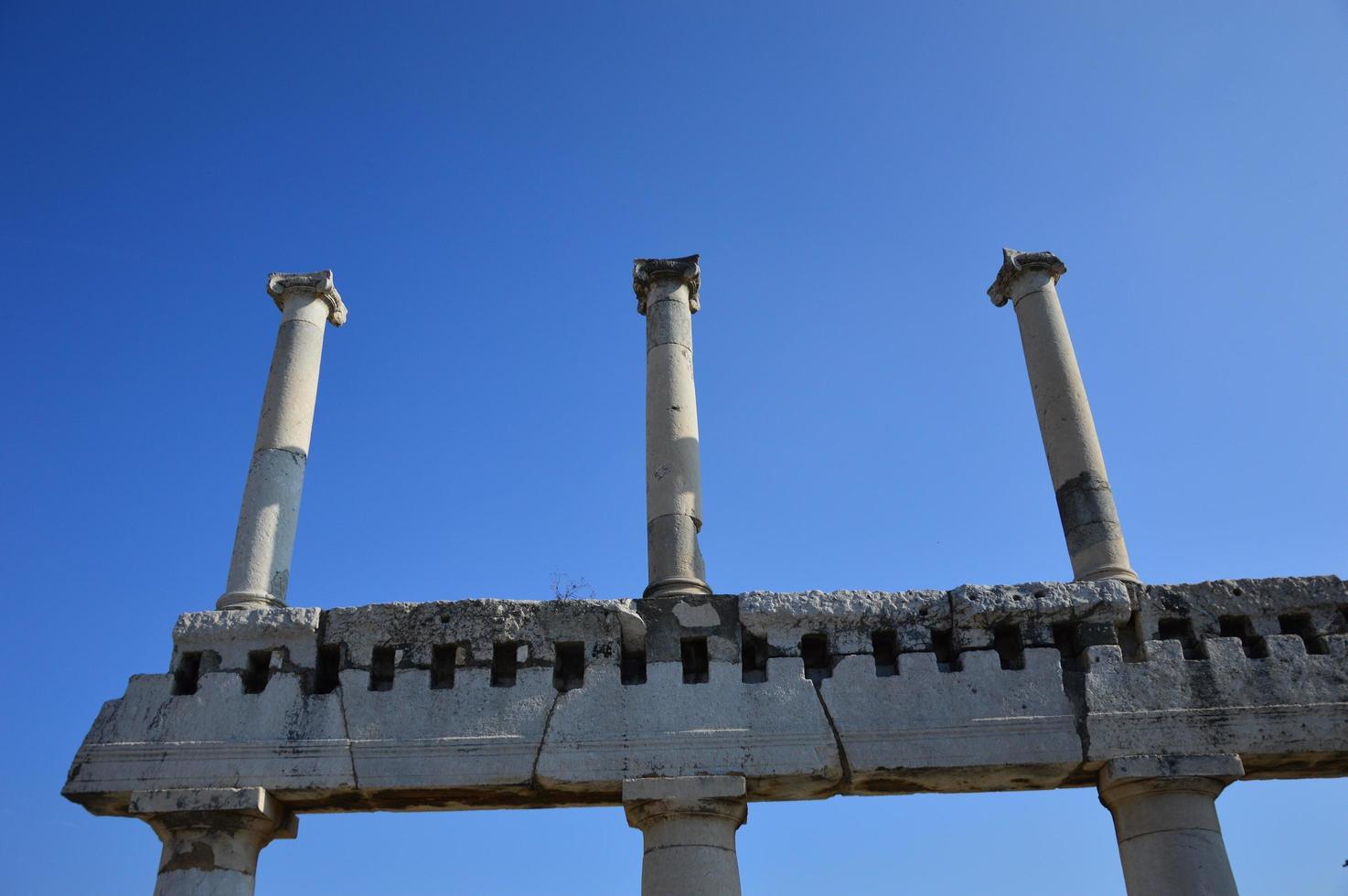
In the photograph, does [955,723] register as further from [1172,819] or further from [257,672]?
[257,672]

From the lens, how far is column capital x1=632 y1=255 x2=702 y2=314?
457 inches

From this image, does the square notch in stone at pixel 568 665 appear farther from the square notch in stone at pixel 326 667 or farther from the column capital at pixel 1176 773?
the column capital at pixel 1176 773

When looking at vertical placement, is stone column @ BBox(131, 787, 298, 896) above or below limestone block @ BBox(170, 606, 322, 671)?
below

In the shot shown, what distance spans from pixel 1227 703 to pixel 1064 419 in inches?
114

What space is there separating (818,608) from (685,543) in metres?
1.35

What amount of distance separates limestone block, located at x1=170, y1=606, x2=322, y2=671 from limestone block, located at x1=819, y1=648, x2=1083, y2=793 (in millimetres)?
4066

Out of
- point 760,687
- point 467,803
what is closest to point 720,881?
point 760,687

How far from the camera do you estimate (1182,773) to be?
851 centimetres

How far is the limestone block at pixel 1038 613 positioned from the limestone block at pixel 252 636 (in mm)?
5093

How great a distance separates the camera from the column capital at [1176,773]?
27.9 feet

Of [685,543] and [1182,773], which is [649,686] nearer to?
[685,543]

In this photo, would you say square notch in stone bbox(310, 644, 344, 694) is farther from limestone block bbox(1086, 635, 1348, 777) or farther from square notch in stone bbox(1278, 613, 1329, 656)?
square notch in stone bbox(1278, 613, 1329, 656)

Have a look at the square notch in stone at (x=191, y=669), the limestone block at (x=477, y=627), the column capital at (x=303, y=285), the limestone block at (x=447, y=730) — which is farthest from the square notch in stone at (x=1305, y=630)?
the column capital at (x=303, y=285)

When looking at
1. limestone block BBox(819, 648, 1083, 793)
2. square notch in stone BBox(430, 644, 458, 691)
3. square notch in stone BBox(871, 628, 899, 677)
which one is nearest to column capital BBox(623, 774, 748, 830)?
limestone block BBox(819, 648, 1083, 793)
